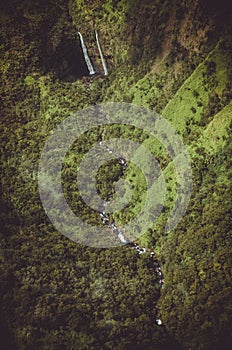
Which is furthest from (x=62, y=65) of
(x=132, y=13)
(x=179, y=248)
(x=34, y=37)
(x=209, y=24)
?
(x=179, y=248)

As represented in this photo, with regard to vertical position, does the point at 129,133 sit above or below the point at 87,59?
below

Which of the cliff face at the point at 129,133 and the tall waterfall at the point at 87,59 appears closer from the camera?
the cliff face at the point at 129,133

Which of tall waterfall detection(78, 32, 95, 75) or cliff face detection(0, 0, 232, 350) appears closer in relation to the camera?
cliff face detection(0, 0, 232, 350)

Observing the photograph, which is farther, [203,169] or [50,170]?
[50,170]

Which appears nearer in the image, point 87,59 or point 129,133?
point 129,133

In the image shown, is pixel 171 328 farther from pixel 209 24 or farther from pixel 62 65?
pixel 62 65

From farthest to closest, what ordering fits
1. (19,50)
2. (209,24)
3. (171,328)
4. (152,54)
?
(19,50), (152,54), (209,24), (171,328)

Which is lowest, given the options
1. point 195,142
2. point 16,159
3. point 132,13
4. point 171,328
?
point 171,328

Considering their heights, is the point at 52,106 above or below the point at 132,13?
below
